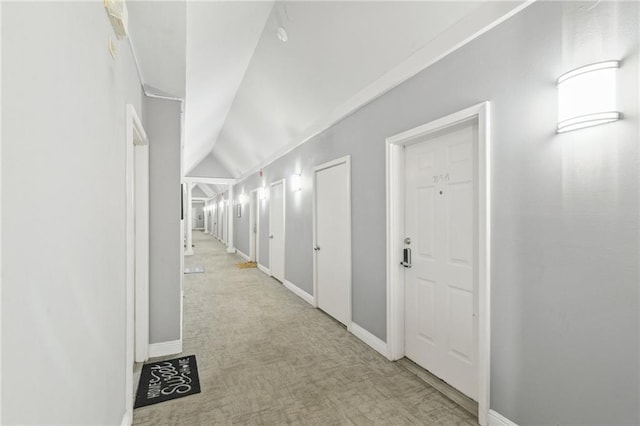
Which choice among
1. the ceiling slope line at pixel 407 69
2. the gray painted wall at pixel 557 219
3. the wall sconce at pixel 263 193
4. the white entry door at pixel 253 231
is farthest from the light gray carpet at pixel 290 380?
the white entry door at pixel 253 231

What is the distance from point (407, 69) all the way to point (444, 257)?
1520mm

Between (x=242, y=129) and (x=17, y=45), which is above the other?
(x=242, y=129)

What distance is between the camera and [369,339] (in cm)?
308

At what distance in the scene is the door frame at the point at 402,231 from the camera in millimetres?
1894

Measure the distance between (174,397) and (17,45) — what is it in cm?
234

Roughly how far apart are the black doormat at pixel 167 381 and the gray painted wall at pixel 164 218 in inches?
12.6

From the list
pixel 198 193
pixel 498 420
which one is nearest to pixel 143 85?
pixel 498 420

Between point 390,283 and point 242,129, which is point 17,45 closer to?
point 390,283

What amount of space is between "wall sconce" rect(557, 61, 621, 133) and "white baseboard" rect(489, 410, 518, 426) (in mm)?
1645

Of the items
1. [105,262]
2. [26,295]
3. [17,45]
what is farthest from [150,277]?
[17,45]

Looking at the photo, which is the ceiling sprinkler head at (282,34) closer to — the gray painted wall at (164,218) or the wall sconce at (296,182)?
the gray painted wall at (164,218)

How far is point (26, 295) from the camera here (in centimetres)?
74

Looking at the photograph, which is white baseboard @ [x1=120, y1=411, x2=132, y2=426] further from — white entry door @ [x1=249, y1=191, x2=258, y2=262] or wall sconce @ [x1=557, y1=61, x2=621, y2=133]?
white entry door @ [x1=249, y1=191, x2=258, y2=262]

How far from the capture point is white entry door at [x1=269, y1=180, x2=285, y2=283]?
579 centimetres
